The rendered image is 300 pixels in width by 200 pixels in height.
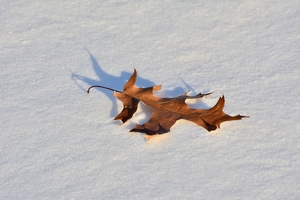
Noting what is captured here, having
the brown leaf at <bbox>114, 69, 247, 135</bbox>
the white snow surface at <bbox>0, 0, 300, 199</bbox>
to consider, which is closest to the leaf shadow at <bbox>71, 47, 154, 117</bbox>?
the white snow surface at <bbox>0, 0, 300, 199</bbox>

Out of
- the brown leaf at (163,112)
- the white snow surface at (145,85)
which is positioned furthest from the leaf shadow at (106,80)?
the brown leaf at (163,112)

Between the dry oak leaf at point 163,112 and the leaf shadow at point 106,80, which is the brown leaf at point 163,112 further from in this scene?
the leaf shadow at point 106,80

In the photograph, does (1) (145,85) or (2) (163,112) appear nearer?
(2) (163,112)

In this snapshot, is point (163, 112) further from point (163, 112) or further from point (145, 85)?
point (145, 85)

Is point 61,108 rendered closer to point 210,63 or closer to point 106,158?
point 106,158

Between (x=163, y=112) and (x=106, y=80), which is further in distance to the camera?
(x=106, y=80)

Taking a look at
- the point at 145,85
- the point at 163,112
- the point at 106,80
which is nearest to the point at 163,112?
the point at 163,112
